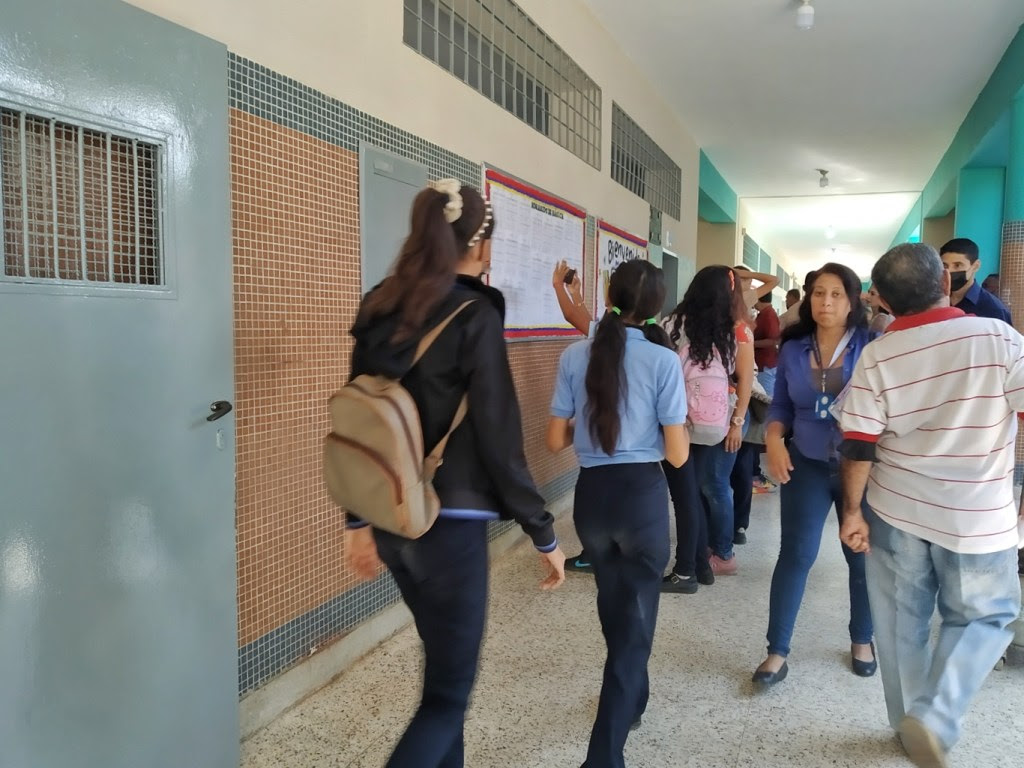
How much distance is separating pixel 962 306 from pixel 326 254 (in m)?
2.72

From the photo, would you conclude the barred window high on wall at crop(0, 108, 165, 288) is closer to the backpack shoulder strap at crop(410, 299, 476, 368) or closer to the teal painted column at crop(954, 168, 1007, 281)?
the backpack shoulder strap at crop(410, 299, 476, 368)

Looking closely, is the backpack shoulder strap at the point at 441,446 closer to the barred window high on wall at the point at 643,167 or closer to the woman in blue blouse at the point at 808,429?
the woman in blue blouse at the point at 808,429

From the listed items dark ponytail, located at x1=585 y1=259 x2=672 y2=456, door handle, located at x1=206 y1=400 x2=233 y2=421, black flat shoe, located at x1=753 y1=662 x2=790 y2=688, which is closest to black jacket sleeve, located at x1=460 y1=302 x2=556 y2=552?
dark ponytail, located at x1=585 y1=259 x2=672 y2=456

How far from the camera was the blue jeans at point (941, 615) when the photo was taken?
67.9 inches

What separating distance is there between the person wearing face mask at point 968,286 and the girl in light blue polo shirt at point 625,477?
1915mm

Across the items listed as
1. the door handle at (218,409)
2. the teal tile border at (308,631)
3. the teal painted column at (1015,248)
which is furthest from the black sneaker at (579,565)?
the teal painted column at (1015,248)

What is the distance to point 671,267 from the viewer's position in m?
7.64

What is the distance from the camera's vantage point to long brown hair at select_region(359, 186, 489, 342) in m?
1.32

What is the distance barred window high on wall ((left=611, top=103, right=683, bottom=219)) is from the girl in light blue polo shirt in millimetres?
3990

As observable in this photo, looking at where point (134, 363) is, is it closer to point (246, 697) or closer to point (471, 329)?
point (471, 329)

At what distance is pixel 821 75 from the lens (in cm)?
609

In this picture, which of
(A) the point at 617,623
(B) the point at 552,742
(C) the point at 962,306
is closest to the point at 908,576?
(A) the point at 617,623

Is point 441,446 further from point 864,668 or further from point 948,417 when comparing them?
point 864,668

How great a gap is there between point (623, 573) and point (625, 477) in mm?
247
